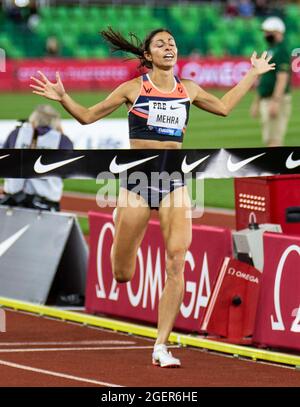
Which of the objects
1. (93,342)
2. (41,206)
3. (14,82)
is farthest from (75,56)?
(93,342)

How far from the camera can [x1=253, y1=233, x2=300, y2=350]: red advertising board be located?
9859 millimetres

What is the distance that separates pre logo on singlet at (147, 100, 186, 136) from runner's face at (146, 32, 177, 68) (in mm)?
279

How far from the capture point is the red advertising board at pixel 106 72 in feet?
139

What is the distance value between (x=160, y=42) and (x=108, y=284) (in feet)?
10.1

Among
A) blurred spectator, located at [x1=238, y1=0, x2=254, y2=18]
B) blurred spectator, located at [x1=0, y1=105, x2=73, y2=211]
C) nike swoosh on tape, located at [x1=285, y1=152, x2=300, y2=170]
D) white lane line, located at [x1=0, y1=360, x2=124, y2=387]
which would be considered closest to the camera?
white lane line, located at [x1=0, y1=360, x2=124, y2=387]

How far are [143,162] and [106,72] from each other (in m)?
34.6

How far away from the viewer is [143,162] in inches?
368

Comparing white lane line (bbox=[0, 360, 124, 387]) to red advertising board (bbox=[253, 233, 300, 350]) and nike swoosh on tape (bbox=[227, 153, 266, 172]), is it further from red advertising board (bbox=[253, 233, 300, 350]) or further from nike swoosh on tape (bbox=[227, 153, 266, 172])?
nike swoosh on tape (bbox=[227, 153, 266, 172])

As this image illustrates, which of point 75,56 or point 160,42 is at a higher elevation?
point 75,56

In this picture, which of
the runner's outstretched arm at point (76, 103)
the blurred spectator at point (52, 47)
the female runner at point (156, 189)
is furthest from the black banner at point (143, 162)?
the blurred spectator at point (52, 47)

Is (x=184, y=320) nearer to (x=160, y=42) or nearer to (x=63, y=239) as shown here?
(x=63, y=239)

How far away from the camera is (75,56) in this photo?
4656 cm

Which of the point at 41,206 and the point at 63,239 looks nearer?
the point at 63,239

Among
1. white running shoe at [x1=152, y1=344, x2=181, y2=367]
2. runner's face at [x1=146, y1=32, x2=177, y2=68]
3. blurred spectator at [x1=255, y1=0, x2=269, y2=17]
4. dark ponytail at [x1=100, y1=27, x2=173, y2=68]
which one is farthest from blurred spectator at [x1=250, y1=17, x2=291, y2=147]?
blurred spectator at [x1=255, y1=0, x2=269, y2=17]
